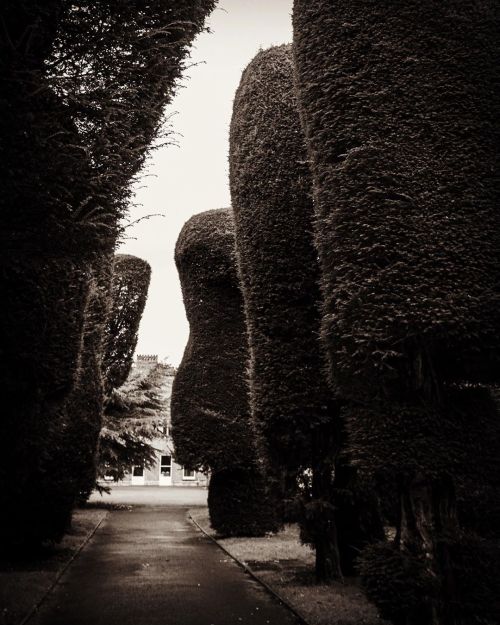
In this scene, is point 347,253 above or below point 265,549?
above

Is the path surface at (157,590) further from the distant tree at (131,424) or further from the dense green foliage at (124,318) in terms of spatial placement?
the distant tree at (131,424)

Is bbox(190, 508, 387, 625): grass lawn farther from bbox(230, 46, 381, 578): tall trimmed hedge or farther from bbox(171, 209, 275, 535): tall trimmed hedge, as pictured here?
bbox(171, 209, 275, 535): tall trimmed hedge

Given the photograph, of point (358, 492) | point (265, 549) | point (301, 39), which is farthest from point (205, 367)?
point (301, 39)

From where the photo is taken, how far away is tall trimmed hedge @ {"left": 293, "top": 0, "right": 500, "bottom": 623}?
191 inches

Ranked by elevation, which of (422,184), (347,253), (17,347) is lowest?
(17,347)

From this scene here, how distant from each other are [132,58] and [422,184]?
3035mm

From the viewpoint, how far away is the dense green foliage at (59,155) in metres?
4.31

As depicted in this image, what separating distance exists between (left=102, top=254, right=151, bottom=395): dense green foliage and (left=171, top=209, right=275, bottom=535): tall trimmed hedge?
5.30 m

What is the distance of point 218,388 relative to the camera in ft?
50.0

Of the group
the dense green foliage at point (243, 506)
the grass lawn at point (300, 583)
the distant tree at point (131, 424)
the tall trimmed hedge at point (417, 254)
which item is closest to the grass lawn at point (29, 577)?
the grass lawn at point (300, 583)

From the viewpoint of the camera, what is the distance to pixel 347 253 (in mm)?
5453

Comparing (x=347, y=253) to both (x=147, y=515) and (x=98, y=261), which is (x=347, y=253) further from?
(x=147, y=515)

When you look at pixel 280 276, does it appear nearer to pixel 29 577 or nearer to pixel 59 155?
pixel 59 155

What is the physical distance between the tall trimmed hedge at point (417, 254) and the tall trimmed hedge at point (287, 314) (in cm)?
259
